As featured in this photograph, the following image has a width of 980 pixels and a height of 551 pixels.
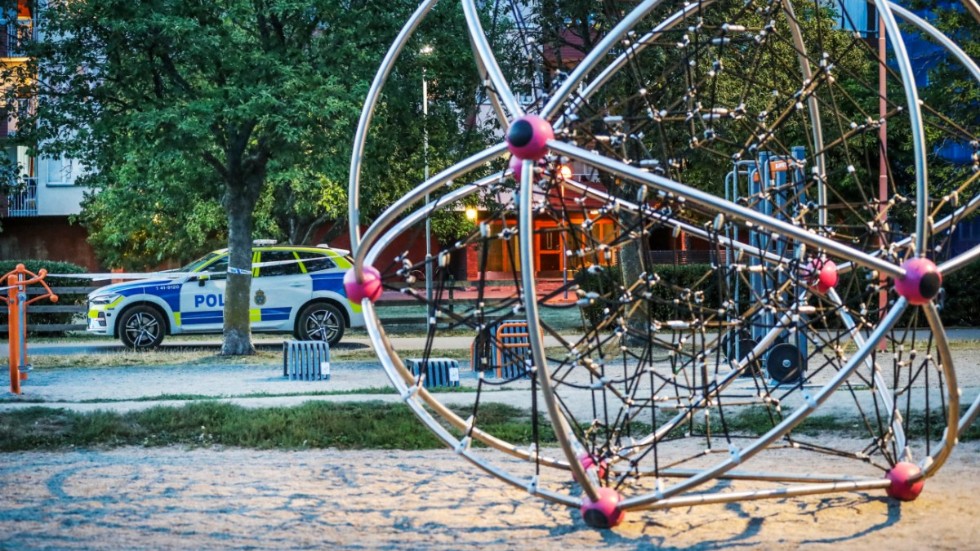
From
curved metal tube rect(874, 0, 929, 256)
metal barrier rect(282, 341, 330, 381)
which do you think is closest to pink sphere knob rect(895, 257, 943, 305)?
curved metal tube rect(874, 0, 929, 256)

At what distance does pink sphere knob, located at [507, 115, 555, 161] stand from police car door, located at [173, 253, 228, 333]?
14.3m

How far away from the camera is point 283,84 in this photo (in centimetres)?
1666

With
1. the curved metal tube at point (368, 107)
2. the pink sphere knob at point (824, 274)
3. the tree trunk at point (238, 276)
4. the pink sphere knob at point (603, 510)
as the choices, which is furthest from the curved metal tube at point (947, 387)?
the tree trunk at point (238, 276)

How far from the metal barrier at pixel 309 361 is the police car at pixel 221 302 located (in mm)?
4606

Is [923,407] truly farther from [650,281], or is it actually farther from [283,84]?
[283,84]

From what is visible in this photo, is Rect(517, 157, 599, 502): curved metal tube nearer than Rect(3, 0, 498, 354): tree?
Yes

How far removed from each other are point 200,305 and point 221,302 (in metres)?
0.34

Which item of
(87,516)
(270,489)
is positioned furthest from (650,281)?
(87,516)

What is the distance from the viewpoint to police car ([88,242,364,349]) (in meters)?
19.6

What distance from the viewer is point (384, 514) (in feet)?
24.0

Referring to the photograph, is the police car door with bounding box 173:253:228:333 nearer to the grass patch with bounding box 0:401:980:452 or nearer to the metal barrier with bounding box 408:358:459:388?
the metal barrier with bounding box 408:358:459:388

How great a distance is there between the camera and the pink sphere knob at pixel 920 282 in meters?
6.06

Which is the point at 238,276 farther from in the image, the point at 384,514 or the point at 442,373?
the point at 384,514

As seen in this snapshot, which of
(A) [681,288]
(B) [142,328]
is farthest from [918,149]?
(B) [142,328]
